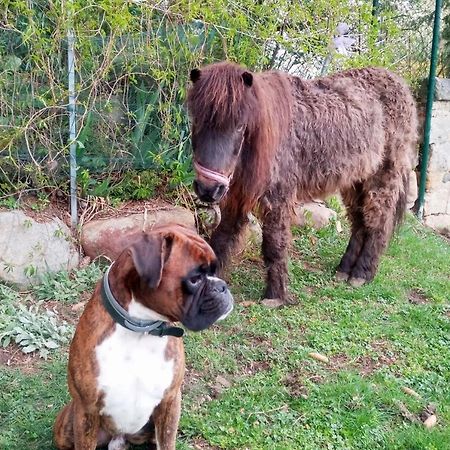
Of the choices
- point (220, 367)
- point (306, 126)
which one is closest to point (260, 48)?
point (306, 126)

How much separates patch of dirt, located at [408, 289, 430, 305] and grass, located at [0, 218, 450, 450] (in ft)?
0.05

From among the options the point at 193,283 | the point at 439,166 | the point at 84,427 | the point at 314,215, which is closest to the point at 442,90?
the point at 439,166

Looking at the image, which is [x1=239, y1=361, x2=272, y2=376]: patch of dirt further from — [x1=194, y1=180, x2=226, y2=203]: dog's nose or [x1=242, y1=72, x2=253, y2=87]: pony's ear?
[x1=242, y1=72, x2=253, y2=87]: pony's ear

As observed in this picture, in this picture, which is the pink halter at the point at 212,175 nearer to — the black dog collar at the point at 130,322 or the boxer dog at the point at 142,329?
the boxer dog at the point at 142,329

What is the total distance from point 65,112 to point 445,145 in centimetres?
492

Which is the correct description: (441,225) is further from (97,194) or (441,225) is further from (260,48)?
(97,194)

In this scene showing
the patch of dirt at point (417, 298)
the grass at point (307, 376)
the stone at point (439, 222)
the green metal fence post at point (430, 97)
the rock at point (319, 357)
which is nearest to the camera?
the grass at point (307, 376)

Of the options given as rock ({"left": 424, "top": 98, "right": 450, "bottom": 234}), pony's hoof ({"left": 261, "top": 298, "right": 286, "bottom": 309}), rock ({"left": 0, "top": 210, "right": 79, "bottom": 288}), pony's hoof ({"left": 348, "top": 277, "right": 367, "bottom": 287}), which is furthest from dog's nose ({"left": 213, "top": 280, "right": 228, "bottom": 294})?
rock ({"left": 424, "top": 98, "right": 450, "bottom": 234})

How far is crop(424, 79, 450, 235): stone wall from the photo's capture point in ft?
24.5

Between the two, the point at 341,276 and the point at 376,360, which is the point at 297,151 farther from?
the point at 376,360

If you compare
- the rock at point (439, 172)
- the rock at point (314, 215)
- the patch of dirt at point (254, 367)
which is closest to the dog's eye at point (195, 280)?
the patch of dirt at point (254, 367)

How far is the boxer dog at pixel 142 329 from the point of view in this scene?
2.38 m

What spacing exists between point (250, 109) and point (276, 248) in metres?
1.15

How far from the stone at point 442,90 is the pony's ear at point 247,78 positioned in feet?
14.4
